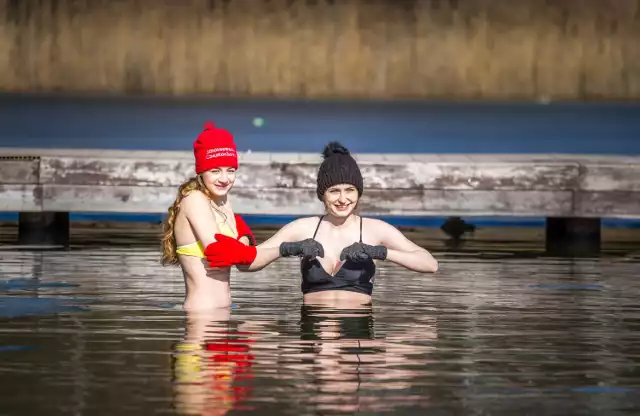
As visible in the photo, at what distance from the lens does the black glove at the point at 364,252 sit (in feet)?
27.1

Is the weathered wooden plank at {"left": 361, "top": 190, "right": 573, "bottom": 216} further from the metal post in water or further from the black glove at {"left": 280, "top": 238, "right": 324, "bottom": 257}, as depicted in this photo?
the black glove at {"left": 280, "top": 238, "right": 324, "bottom": 257}

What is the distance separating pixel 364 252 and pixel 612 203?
6503mm

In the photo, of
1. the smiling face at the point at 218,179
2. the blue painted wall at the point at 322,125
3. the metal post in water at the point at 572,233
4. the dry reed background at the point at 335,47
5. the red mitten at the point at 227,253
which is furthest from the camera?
the blue painted wall at the point at 322,125

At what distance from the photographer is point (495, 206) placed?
46.9 feet

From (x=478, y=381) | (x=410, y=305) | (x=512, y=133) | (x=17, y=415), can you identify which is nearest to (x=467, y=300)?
(x=410, y=305)

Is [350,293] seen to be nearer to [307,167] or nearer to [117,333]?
[117,333]

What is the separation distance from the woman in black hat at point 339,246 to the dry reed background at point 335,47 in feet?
32.1

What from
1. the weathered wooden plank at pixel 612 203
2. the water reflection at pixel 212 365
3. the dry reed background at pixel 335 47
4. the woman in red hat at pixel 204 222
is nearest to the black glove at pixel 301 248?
the woman in red hat at pixel 204 222

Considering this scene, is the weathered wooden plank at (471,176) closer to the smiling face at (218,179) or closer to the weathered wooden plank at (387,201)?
the weathered wooden plank at (387,201)

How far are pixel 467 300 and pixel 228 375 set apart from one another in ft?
11.4

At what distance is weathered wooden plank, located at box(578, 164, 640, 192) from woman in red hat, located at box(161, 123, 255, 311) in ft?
20.6

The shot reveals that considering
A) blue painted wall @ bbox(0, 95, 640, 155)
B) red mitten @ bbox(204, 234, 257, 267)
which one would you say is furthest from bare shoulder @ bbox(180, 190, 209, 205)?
blue painted wall @ bbox(0, 95, 640, 155)

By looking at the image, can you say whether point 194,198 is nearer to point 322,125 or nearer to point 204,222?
point 204,222

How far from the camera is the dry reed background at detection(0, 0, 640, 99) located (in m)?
18.7
